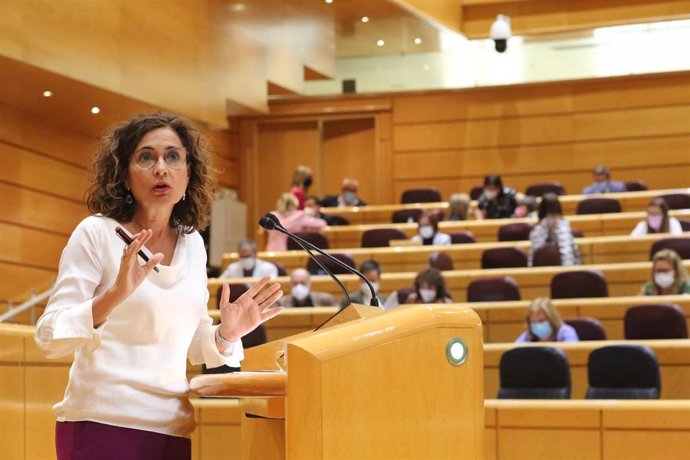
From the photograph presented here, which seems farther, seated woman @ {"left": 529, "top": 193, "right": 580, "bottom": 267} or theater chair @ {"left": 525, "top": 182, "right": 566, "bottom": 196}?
theater chair @ {"left": 525, "top": 182, "right": 566, "bottom": 196}

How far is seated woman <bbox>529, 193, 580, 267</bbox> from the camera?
8.38 m

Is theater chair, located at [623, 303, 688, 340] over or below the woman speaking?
below

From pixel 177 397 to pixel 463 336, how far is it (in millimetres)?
540

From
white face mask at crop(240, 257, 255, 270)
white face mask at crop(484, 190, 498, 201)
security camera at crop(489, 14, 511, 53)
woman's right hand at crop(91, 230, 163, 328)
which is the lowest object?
white face mask at crop(240, 257, 255, 270)

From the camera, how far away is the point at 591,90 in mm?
13352

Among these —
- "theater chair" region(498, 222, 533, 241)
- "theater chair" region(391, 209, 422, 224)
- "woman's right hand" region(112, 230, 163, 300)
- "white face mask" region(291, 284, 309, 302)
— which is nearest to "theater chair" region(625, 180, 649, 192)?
"theater chair" region(391, 209, 422, 224)

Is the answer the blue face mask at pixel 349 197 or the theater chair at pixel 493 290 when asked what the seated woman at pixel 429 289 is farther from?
the blue face mask at pixel 349 197

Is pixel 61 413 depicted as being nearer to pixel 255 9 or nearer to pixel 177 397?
pixel 177 397

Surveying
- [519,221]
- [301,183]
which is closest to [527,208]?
[519,221]

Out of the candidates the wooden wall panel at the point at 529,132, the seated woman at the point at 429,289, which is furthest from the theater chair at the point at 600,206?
the seated woman at the point at 429,289

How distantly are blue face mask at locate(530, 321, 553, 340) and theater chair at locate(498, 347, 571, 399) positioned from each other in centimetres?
71

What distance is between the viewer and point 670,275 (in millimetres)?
7016

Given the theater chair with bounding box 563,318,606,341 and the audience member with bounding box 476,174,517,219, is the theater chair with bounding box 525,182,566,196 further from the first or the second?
the theater chair with bounding box 563,318,606,341

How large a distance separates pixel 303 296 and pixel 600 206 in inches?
A: 148
